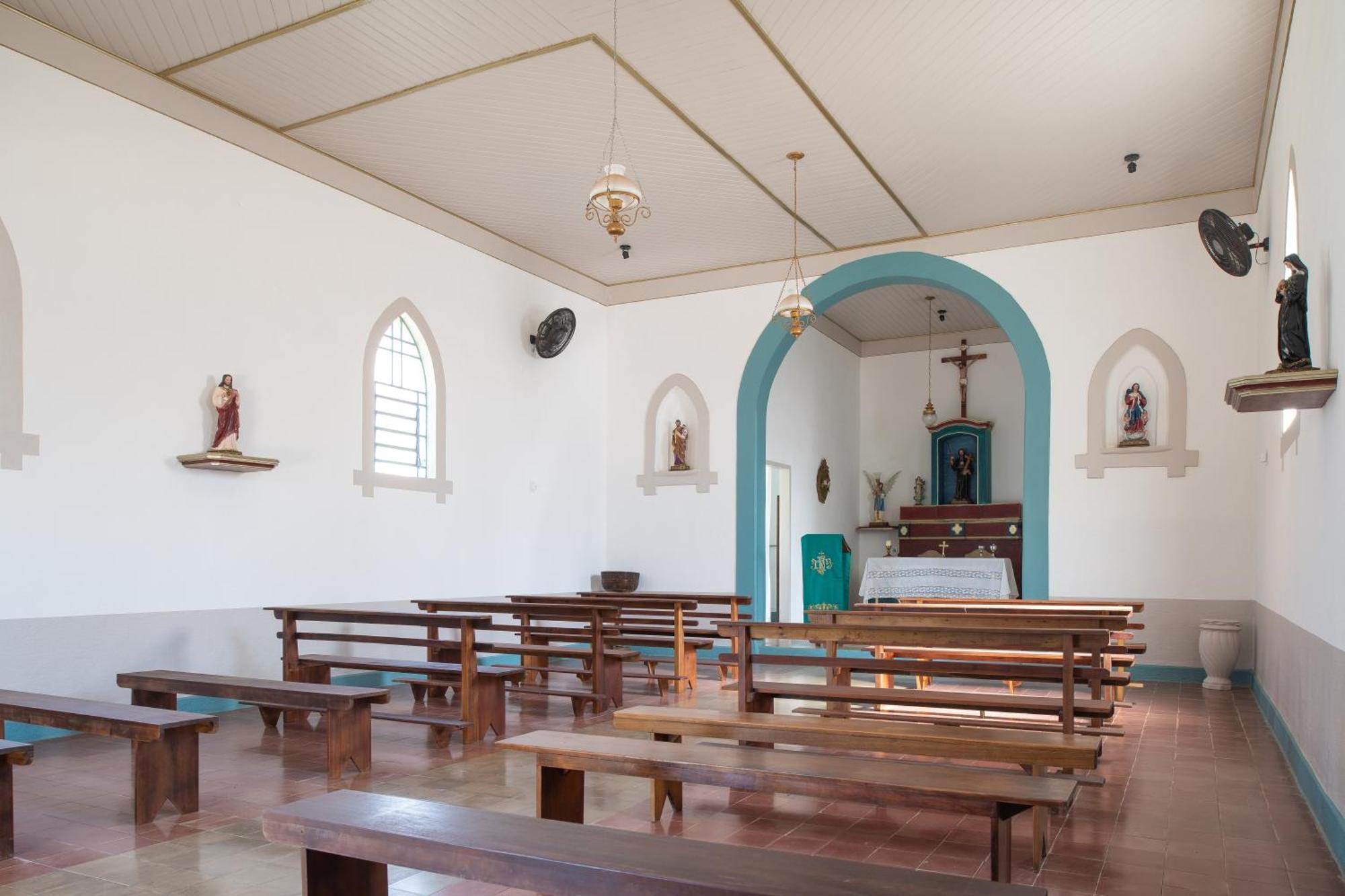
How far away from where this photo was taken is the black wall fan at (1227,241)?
21.4 feet

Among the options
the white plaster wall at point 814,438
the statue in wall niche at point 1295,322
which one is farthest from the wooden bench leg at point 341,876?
the white plaster wall at point 814,438

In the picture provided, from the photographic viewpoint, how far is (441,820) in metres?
2.11

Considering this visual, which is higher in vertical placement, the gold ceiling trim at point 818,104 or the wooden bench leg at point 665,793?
the gold ceiling trim at point 818,104

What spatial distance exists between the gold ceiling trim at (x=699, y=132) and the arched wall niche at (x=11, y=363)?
360 centimetres

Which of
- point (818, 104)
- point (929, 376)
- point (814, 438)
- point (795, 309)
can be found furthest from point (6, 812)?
point (929, 376)

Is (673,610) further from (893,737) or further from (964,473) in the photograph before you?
(964,473)

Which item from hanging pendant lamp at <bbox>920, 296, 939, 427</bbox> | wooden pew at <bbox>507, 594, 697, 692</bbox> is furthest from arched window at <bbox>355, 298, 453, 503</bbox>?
hanging pendant lamp at <bbox>920, 296, 939, 427</bbox>

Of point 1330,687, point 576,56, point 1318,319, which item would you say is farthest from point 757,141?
point 1330,687

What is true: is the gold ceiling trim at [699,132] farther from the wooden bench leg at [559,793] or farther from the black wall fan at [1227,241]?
the wooden bench leg at [559,793]

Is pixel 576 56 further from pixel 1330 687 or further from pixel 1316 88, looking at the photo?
pixel 1330 687

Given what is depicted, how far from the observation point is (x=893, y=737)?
368 cm

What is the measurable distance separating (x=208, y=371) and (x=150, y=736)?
11.4ft

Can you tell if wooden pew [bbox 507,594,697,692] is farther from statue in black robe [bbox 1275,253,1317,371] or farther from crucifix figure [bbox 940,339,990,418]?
crucifix figure [bbox 940,339,990,418]

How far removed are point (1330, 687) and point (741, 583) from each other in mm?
6772
